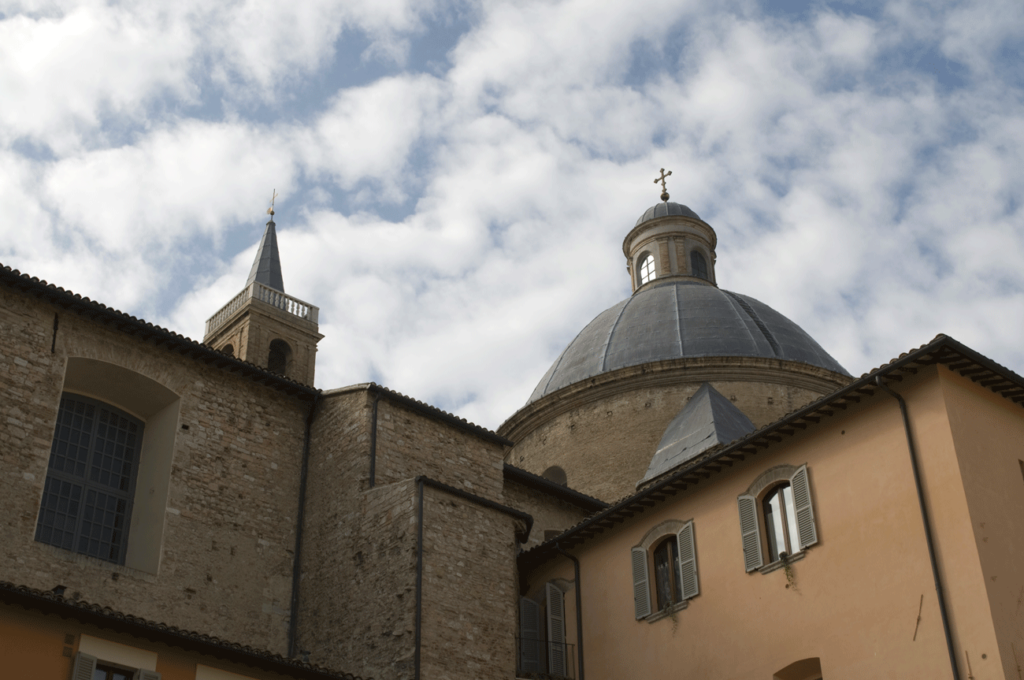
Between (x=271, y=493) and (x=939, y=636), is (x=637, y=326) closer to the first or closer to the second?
(x=271, y=493)

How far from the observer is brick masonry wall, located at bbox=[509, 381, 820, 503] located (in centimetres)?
2719

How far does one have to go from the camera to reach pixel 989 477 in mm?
13156

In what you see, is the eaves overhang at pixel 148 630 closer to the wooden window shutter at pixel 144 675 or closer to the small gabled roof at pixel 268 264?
the wooden window shutter at pixel 144 675

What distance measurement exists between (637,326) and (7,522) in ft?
65.3

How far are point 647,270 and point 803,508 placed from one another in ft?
73.2

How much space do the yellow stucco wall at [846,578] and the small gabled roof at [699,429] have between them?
7.52m

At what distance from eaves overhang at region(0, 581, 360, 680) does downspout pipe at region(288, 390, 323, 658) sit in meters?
3.96

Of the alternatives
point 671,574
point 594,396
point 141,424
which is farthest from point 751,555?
point 594,396

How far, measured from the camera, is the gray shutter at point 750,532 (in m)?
14.9

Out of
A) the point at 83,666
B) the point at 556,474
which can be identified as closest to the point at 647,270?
the point at 556,474

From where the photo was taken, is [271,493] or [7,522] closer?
[7,522]

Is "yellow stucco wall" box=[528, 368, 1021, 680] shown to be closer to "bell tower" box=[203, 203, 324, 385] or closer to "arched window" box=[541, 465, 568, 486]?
"arched window" box=[541, 465, 568, 486]

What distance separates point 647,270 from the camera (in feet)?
119

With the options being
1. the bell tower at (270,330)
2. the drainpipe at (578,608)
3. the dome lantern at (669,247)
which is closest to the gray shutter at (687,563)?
the drainpipe at (578,608)
